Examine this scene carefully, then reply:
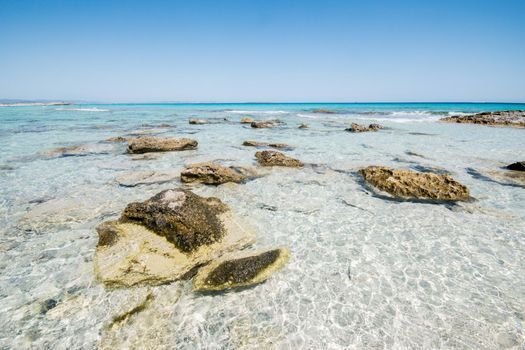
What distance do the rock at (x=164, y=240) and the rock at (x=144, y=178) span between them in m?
3.62

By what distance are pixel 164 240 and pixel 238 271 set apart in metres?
1.53

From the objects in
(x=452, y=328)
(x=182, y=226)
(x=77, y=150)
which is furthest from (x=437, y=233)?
(x=77, y=150)

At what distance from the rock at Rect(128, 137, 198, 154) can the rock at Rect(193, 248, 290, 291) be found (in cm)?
1075

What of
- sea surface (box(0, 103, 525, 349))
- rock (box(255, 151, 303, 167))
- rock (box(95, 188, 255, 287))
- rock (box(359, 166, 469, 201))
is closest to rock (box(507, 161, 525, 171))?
sea surface (box(0, 103, 525, 349))

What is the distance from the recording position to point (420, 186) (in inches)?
326

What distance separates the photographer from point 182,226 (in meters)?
5.38

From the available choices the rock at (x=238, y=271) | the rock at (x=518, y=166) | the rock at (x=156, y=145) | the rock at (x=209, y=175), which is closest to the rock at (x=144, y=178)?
the rock at (x=209, y=175)

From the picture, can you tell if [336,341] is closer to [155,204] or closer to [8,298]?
[155,204]

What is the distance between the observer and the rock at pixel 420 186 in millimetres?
7996

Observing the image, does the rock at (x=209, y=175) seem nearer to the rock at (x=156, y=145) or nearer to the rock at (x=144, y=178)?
the rock at (x=144, y=178)

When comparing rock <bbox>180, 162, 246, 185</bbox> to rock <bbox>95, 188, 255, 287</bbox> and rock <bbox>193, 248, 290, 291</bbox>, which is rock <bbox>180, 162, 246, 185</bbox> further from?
rock <bbox>193, 248, 290, 291</bbox>

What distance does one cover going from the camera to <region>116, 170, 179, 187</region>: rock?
9.35 m

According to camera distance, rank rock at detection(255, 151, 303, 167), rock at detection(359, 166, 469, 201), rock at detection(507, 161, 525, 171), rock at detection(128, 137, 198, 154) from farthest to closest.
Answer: rock at detection(128, 137, 198, 154)
rock at detection(255, 151, 303, 167)
rock at detection(507, 161, 525, 171)
rock at detection(359, 166, 469, 201)

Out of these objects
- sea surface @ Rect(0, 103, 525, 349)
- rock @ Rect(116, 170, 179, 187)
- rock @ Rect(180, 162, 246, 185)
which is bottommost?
sea surface @ Rect(0, 103, 525, 349)
